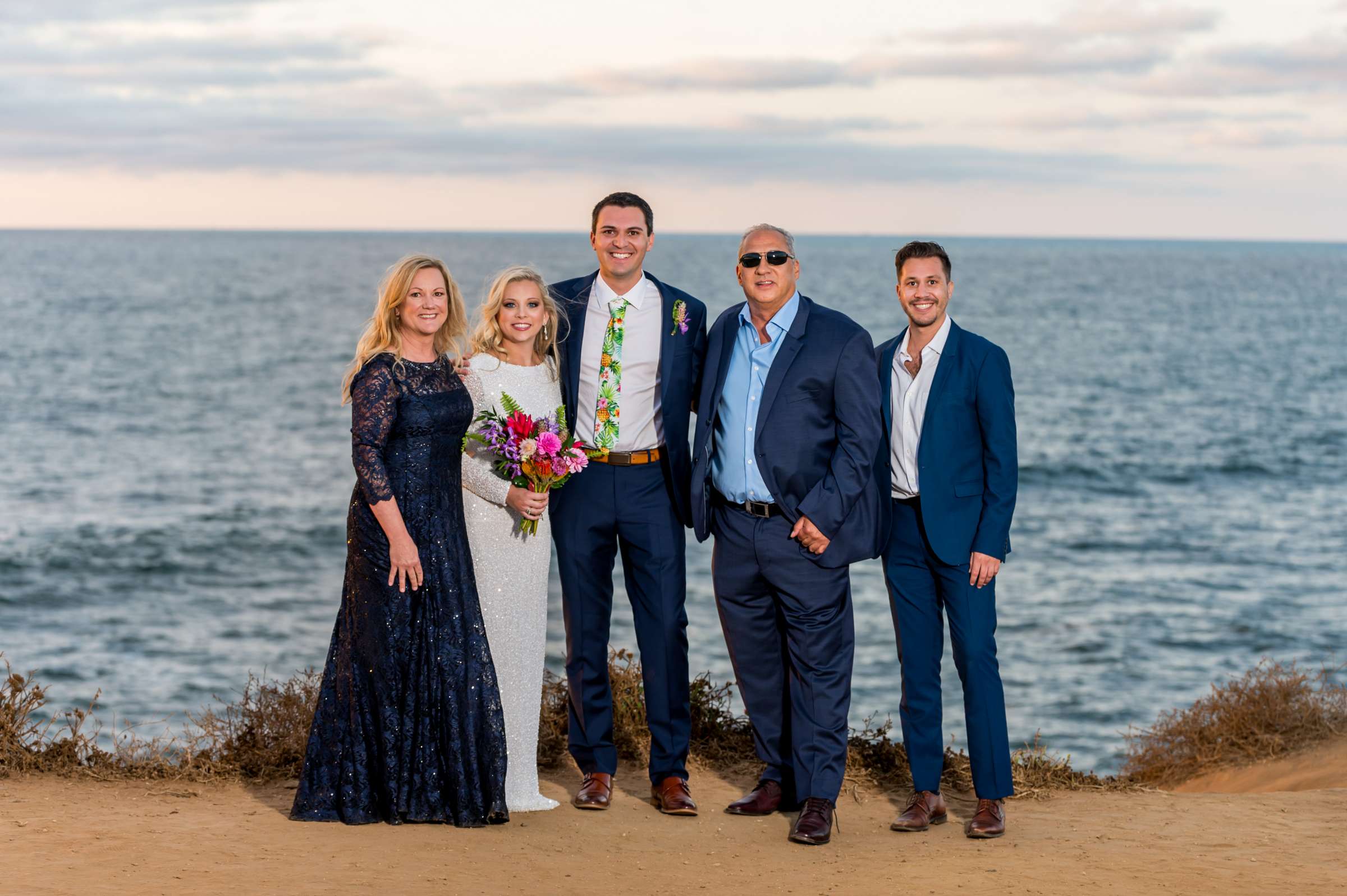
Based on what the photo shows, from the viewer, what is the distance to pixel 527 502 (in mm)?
5906

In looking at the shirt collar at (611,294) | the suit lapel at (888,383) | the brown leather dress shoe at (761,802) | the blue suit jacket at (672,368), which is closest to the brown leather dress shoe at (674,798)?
the brown leather dress shoe at (761,802)

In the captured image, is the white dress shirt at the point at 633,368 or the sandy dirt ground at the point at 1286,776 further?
the sandy dirt ground at the point at 1286,776

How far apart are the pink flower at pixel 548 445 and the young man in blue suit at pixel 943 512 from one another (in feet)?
5.23

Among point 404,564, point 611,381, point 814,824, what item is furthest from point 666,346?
point 814,824

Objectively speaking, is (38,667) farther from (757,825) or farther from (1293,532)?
(1293,532)

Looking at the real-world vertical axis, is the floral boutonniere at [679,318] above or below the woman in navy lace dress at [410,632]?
above

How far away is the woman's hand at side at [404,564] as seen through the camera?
560 cm

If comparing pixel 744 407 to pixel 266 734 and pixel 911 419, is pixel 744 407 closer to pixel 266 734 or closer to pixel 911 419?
pixel 911 419

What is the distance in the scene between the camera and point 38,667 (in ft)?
52.4

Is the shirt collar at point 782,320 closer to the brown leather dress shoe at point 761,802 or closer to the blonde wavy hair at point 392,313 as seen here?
the blonde wavy hair at point 392,313

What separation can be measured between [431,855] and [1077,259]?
637ft

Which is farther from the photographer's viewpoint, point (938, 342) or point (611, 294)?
point (611, 294)

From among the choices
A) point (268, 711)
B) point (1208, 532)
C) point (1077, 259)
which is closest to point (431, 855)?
point (268, 711)

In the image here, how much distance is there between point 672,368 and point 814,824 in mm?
2340
